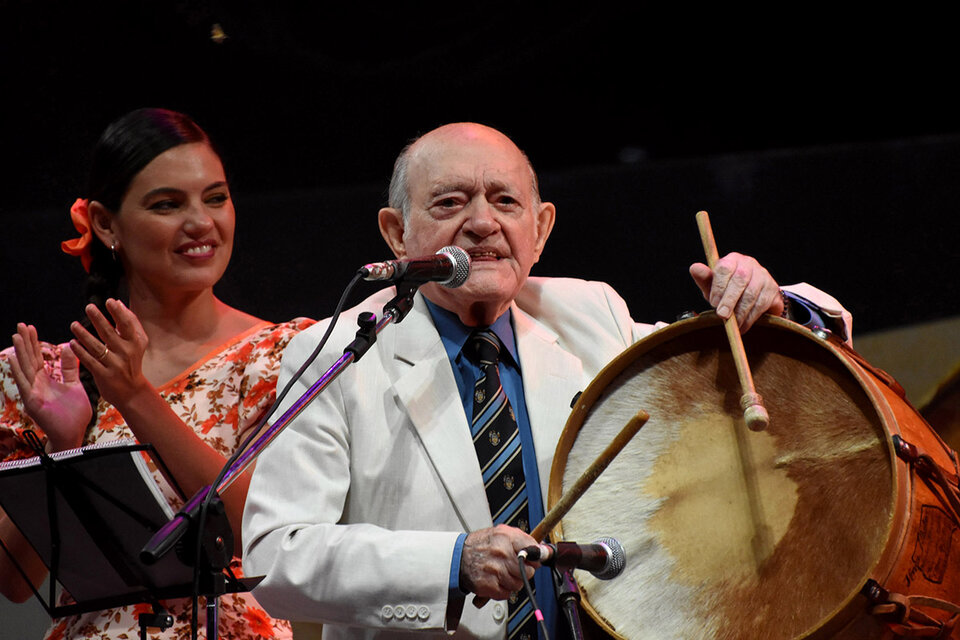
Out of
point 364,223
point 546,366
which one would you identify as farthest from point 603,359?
point 364,223

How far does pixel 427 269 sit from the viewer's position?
195 centimetres

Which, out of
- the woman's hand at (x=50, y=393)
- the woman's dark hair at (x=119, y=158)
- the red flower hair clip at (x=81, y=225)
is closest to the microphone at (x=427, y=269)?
the woman's hand at (x=50, y=393)

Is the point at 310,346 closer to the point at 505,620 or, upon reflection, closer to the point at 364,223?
the point at 505,620

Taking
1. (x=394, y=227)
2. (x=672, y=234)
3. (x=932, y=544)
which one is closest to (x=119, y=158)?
(x=394, y=227)

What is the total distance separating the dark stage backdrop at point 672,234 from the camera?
3412mm

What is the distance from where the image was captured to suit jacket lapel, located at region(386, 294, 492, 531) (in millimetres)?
2107

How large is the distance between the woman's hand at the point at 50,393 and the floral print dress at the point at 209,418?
89 mm

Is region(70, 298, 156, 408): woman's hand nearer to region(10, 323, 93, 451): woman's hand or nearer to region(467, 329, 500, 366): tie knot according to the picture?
region(10, 323, 93, 451): woman's hand

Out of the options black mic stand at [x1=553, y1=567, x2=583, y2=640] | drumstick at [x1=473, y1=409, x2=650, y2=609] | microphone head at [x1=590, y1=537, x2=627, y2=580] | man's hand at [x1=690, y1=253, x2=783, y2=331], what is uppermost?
man's hand at [x1=690, y1=253, x2=783, y2=331]

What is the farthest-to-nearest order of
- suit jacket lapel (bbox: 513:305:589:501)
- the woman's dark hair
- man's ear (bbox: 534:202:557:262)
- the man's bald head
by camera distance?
the woman's dark hair < man's ear (bbox: 534:202:557:262) < the man's bald head < suit jacket lapel (bbox: 513:305:589:501)

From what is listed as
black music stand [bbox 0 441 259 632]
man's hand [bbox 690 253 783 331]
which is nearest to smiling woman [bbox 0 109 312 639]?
black music stand [bbox 0 441 259 632]

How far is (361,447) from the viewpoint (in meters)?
2.16

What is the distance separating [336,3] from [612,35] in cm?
103

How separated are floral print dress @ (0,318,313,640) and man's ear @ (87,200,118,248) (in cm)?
34
